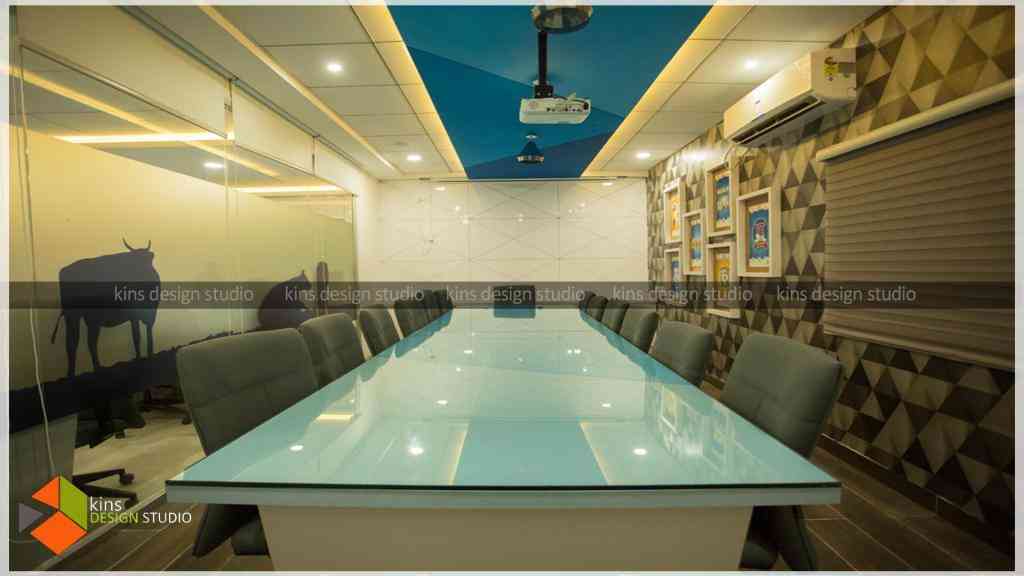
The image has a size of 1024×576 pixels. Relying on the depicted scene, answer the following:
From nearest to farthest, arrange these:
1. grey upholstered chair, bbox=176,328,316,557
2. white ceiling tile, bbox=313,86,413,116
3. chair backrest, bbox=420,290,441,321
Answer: grey upholstered chair, bbox=176,328,316,557
white ceiling tile, bbox=313,86,413,116
chair backrest, bbox=420,290,441,321

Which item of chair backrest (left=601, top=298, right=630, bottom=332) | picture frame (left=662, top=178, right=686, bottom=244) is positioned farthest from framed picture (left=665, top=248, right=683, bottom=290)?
chair backrest (left=601, top=298, right=630, bottom=332)

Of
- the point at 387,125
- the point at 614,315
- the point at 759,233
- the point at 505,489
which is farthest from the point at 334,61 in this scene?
the point at 759,233

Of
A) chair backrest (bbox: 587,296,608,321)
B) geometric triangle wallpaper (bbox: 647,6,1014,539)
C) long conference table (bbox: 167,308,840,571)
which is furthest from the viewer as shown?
chair backrest (bbox: 587,296,608,321)

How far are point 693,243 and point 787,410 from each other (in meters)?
4.20

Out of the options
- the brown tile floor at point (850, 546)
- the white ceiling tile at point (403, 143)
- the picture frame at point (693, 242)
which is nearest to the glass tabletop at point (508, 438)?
the brown tile floor at point (850, 546)

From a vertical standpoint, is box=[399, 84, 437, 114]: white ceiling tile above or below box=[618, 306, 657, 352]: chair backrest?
above

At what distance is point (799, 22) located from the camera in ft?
8.71

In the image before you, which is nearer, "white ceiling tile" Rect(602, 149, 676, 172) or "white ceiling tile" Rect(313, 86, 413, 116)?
"white ceiling tile" Rect(313, 86, 413, 116)

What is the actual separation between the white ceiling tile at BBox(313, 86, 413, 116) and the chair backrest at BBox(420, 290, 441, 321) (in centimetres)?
178

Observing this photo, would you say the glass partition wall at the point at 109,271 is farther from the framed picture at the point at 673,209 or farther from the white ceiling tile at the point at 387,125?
the framed picture at the point at 673,209

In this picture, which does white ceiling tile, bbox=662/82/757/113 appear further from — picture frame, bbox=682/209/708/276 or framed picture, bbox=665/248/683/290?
framed picture, bbox=665/248/683/290

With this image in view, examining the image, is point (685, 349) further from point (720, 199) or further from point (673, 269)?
point (673, 269)

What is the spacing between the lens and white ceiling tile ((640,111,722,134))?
4250 mm

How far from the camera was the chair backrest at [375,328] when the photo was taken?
260 centimetres
